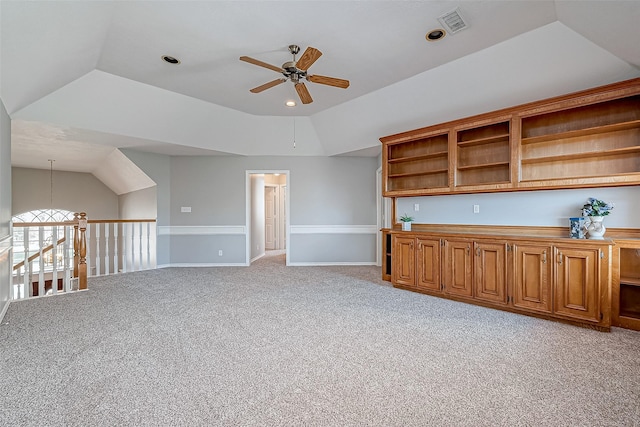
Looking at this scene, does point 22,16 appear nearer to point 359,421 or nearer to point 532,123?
point 359,421

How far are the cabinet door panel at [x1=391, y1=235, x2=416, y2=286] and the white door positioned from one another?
571 centimetres

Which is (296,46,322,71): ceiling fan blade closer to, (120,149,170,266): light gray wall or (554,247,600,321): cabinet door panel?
(554,247,600,321): cabinet door panel

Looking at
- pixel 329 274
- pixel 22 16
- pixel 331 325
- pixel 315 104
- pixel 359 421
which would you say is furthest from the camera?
pixel 329 274

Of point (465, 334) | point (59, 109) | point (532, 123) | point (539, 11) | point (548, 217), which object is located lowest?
point (465, 334)

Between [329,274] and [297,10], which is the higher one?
[297,10]

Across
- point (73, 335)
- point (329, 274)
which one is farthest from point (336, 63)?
point (73, 335)

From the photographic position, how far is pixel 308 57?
2.78 metres

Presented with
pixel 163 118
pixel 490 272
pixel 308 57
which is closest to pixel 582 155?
pixel 490 272

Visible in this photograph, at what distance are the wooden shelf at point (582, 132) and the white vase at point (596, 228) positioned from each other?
89 centimetres

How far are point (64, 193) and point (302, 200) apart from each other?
6.76 metres

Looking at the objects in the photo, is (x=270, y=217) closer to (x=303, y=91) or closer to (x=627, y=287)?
(x=303, y=91)

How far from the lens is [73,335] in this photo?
2713 millimetres

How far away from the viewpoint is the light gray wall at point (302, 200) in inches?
247

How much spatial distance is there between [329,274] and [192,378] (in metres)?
3.59
